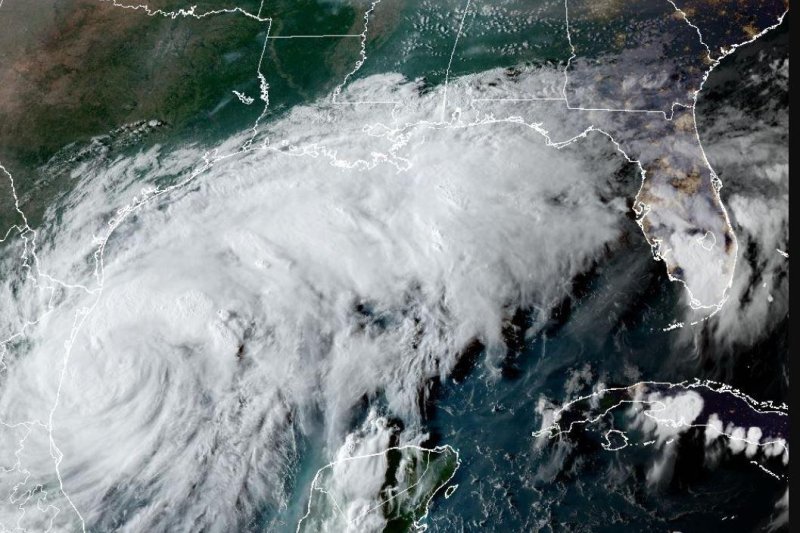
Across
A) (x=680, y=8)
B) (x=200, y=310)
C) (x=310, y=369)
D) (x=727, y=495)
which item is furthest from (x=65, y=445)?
(x=680, y=8)

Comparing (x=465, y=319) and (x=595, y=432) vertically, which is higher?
(x=465, y=319)

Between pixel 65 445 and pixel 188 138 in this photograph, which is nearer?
pixel 65 445

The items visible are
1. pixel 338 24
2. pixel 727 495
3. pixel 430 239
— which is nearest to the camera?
pixel 727 495

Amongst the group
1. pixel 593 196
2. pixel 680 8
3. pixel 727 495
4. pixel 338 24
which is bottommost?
pixel 727 495

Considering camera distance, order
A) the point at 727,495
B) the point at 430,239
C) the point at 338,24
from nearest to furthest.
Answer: the point at 727,495 → the point at 430,239 → the point at 338,24

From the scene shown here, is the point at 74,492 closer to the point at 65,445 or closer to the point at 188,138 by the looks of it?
the point at 65,445

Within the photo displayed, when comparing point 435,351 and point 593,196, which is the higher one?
point 593,196
